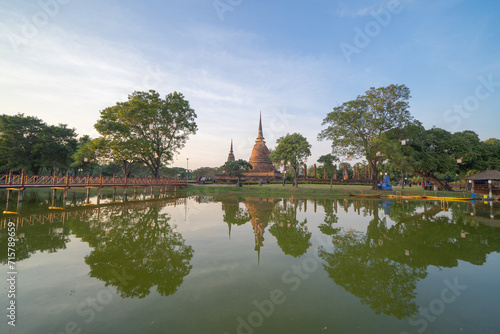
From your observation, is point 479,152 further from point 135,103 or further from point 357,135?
point 135,103

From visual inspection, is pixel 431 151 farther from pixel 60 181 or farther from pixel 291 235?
pixel 60 181

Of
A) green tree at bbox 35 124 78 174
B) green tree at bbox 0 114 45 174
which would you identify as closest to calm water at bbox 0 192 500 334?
green tree at bbox 0 114 45 174

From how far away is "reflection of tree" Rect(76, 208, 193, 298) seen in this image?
213 inches

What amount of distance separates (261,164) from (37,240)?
48532 mm

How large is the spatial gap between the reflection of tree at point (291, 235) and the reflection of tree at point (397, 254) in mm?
870

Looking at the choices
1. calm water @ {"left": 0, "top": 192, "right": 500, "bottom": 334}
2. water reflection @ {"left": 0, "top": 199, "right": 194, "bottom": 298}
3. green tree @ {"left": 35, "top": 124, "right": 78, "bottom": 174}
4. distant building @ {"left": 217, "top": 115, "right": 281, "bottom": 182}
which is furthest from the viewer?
distant building @ {"left": 217, "top": 115, "right": 281, "bottom": 182}

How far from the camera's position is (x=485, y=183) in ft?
106

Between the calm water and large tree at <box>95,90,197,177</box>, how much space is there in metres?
20.0

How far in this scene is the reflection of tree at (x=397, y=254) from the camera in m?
5.08

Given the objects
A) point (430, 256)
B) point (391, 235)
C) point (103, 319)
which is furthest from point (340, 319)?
point (391, 235)

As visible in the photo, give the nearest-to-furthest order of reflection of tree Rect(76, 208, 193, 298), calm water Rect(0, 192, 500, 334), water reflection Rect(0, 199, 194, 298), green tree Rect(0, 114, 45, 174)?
calm water Rect(0, 192, 500, 334) → reflection of tree Rect(76, 208, 193, 298) → water reflection Rect(0, 199, 194, 298) → green tree Rect(0, 114, 45, 174)

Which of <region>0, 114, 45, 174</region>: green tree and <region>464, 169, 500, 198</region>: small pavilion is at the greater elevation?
<region>0, 114, 45, 174</region>: green tree

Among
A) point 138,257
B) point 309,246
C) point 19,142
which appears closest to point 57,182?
point 138,257

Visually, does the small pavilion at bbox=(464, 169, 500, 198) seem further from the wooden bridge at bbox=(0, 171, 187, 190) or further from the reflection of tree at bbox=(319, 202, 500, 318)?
the wooden bridge at bbox=(0, 171, 187, 190)
